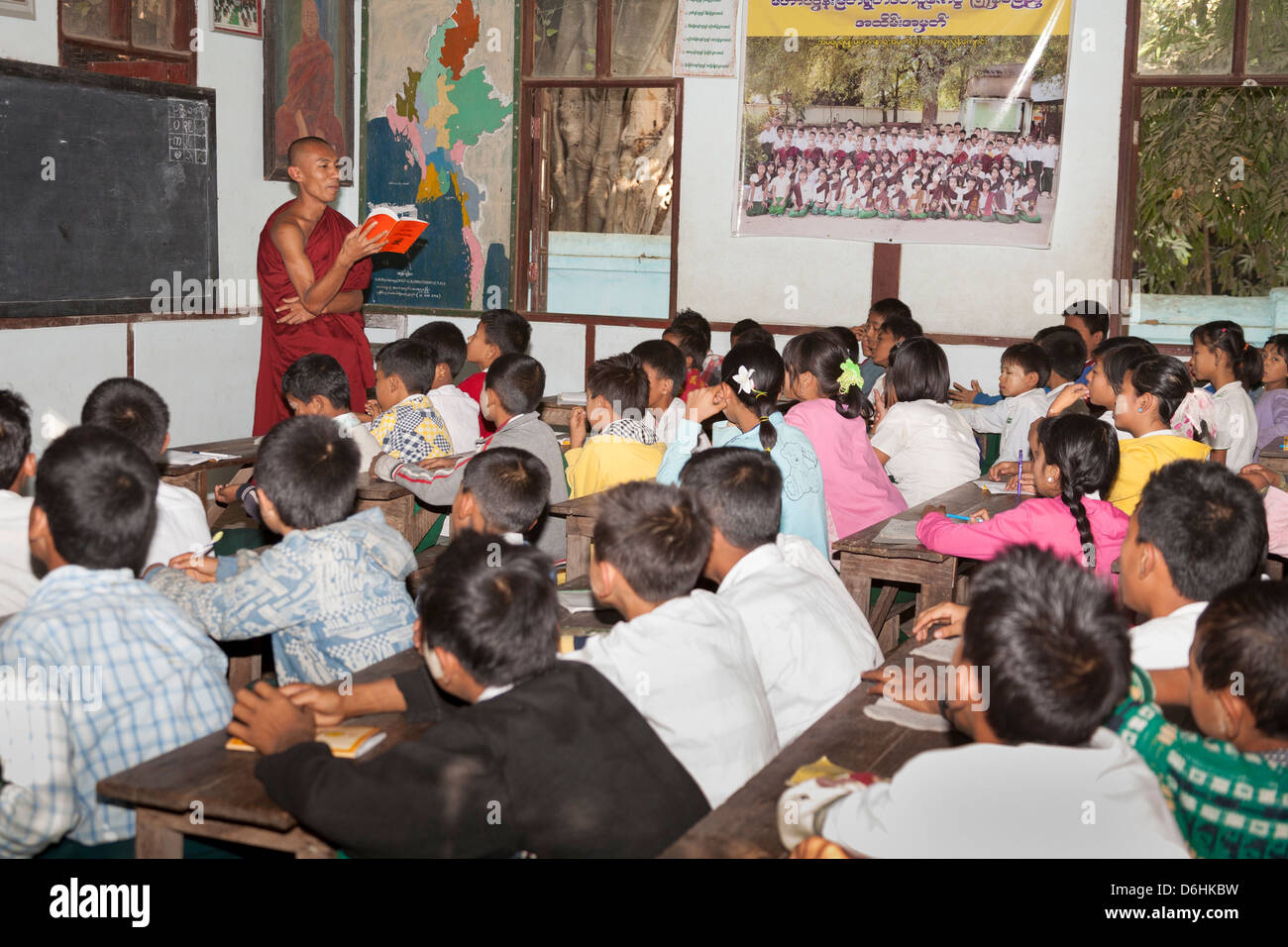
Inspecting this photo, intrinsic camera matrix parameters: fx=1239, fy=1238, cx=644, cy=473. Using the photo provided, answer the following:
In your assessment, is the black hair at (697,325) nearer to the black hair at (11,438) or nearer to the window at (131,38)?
the window at (131,38)

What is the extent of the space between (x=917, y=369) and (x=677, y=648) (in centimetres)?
277

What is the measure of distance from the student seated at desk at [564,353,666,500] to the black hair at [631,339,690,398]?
13.4 inches

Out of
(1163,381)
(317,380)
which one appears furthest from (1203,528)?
(317,380)

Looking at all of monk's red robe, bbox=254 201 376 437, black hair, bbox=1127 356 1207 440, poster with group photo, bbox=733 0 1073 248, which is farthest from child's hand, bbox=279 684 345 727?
poster with group photo, bbox=733 0 1073 248

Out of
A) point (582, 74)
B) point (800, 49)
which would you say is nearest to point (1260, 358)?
point (800, 49)

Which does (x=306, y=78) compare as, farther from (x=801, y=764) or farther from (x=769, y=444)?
(x=801, y=764)

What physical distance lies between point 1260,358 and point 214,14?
5.08 meters

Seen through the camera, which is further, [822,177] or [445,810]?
[822,177]

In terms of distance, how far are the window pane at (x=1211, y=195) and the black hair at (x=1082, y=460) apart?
360cm

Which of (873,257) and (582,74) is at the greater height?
(582,74)

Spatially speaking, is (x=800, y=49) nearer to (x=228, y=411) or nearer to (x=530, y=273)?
(x=530, y=273)

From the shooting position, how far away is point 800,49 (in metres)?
6.39

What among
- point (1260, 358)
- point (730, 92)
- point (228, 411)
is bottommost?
point (228, 411)

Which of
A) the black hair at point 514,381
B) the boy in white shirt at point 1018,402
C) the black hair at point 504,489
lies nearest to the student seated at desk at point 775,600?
the black hair at point 504,489
